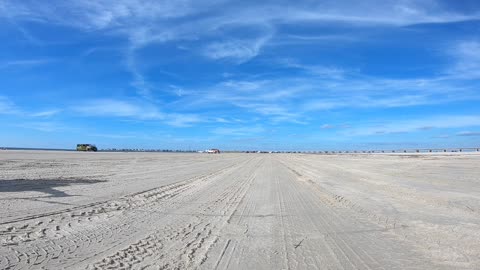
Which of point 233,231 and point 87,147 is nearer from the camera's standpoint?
point 233,231

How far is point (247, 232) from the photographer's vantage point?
300 inches

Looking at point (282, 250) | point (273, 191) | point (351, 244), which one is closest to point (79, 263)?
point (282, 250)

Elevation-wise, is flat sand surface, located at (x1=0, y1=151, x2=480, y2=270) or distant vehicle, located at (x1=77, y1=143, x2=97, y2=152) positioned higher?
distant vehicle, located at (x1=77, y1=143, x2=97, y2=152)

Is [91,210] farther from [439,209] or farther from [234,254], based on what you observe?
[439,209]

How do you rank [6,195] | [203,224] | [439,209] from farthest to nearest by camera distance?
[6,195] → [439,209] → [203,224]

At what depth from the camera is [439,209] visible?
34.9 feet

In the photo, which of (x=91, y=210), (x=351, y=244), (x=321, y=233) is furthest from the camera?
(x=91, y=210)

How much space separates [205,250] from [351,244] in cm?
239

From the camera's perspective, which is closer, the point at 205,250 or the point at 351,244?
the point at 205,250

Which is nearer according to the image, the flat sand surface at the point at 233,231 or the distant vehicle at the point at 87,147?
the flat sand surface at the point at 233,231

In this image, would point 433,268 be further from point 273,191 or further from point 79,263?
point 273,191

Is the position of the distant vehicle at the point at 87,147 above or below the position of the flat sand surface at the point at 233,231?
above

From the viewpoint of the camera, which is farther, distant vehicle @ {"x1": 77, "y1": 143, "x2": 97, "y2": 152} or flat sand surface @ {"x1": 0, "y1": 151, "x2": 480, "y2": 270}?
distant vehicle @ {"x1": 77, "y1": 143, "x2": 97, "y2": 152}

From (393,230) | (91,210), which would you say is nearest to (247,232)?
(393,230)
